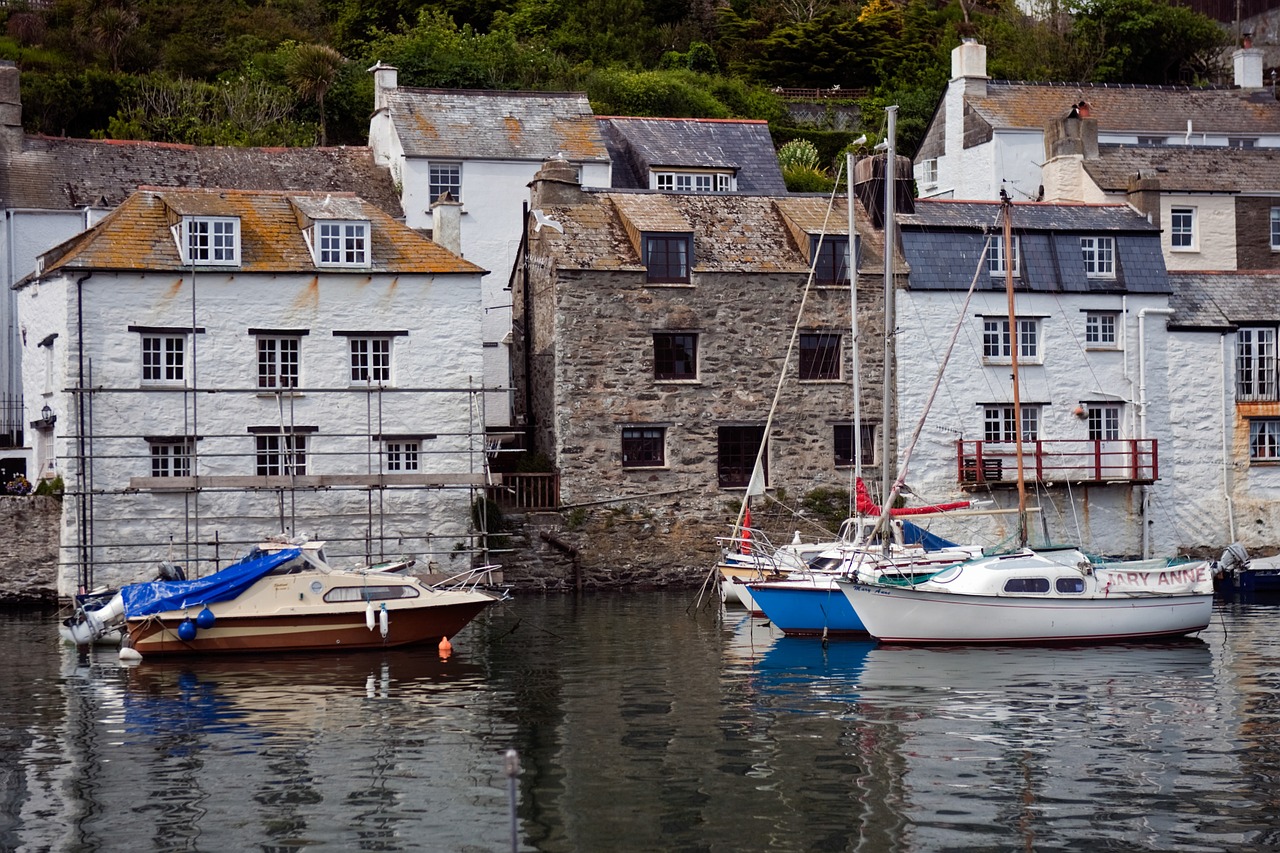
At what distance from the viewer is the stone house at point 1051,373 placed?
4769 cm

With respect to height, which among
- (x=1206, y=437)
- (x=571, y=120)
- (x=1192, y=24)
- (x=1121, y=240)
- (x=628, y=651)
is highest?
(x=1192, y=24)

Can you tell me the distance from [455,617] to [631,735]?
10475mm

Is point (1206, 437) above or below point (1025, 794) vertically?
above

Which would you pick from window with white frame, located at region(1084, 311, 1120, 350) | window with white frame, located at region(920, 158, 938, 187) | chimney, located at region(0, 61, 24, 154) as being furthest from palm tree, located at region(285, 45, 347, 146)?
window with white frame, located at region(1084, 311, 1120, 350)

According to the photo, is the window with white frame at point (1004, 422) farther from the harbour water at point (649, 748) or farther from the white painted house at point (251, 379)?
the white painted house at point (251, 379)

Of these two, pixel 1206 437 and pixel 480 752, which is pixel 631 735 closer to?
pixel 480 752

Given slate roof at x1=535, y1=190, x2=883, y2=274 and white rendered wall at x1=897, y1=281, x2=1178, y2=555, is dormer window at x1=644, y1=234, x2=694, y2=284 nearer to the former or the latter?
slate roof at x1=535, y1=190, x2=883, y2=274

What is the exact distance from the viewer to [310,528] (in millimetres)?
42031

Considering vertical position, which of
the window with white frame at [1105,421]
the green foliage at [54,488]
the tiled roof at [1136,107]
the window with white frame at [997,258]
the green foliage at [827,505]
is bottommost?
the green foliage at [827,505]

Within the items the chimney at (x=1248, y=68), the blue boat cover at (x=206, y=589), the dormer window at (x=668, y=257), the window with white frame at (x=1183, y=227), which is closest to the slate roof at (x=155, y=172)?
the dormer window at (x=668, y=257)

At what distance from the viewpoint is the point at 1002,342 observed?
48156mm

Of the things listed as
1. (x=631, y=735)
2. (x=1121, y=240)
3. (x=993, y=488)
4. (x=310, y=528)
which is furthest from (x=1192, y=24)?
(x=631, y=735)

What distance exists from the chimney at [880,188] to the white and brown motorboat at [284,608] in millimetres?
20982

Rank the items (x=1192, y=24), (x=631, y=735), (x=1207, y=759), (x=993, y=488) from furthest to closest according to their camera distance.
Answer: (x=1192, y=24)
(x=993, y=488)
(x=631, y=735)
(x=1207, y=759)
